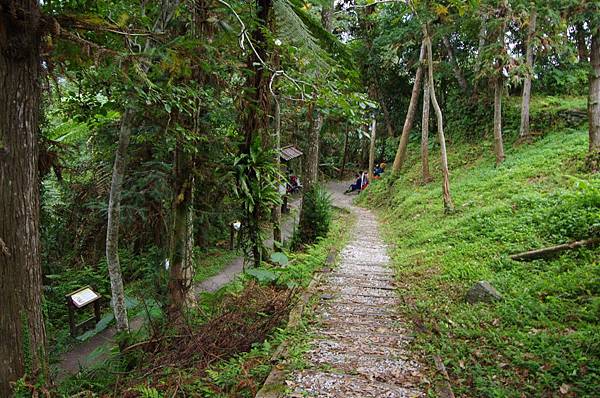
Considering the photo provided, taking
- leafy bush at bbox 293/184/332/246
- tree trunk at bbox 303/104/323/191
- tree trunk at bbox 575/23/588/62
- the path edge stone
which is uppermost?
tree trunk at bbox 575/23/588/62

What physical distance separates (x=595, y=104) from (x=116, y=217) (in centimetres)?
1172

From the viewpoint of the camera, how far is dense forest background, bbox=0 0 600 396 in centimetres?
311

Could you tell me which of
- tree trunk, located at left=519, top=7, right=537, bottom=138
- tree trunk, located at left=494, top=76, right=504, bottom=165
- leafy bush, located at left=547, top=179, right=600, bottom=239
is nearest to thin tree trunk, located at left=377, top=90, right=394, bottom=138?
tree trunk, located at left=519, top=7, right=537, bottom=138

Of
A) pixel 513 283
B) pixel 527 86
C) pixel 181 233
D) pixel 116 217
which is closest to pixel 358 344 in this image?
pixel 513 283

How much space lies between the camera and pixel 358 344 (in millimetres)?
4301

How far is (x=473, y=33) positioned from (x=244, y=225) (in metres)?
15.7

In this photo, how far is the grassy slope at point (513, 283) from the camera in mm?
3613

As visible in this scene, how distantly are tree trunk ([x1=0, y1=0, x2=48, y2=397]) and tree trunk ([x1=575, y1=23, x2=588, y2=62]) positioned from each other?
16897 millimetres

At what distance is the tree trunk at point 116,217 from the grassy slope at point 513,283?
12.8 feet

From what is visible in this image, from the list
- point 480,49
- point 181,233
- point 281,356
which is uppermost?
point 480,49

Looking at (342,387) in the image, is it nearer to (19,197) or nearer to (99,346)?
(19,197)

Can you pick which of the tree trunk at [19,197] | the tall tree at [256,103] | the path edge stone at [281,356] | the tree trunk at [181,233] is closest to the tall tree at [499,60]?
the tall tree at [256,103]

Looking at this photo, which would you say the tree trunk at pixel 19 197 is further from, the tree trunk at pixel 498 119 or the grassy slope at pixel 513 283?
the tree trunk at pixel 498 119

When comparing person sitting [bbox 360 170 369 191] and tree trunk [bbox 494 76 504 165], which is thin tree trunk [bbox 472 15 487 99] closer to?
tree trunk [bbox 494 76 504 165]
